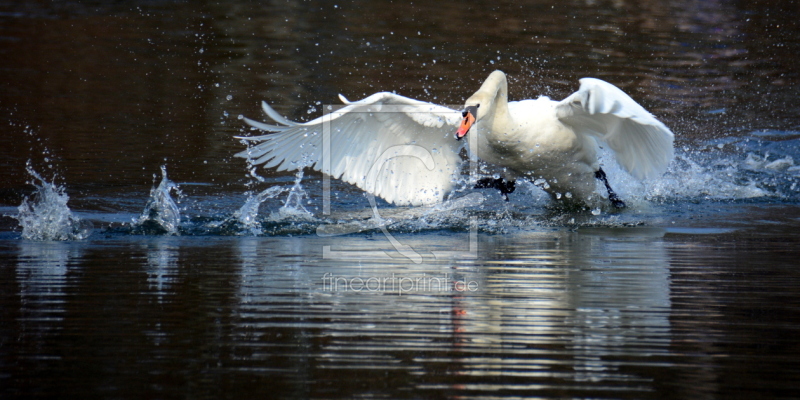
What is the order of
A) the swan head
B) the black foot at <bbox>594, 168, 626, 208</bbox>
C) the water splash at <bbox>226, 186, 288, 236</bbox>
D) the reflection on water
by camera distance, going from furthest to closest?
the black foot at <bbox>594, 168, 626, 208</bbox> < the water splash at <bbox>226, 186, 288, 236</bbox> < the swan head < the reflection on water

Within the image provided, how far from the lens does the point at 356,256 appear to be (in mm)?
5805

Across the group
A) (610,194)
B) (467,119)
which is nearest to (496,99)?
(467,119)

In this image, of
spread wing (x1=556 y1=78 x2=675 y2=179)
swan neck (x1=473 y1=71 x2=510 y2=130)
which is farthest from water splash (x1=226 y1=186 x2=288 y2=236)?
spread wing (x1=556 y1=78 x2=675 y2=179)

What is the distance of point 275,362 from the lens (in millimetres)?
3660

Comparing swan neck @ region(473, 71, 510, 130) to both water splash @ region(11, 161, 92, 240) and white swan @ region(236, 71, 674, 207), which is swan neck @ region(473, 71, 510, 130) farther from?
water splash @ region(11, 161, 92, 240)

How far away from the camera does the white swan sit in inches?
271

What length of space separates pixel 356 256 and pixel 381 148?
75.3 inches

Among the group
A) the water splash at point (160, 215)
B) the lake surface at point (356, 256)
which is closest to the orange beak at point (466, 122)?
→ the lake surface at point (356, 256)

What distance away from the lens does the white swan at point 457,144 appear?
688cm

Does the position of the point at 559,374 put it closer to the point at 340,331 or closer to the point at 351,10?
the point at 340,331

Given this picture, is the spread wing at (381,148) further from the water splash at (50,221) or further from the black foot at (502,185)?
the water splash at (50,221)

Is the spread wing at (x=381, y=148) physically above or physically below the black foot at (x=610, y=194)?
above

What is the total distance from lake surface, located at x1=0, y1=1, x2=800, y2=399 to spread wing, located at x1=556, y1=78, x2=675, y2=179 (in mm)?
423

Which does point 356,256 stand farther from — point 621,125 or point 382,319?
point 621,125
